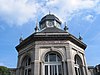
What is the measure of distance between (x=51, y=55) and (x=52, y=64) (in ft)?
3.48

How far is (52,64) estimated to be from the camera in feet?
56.1

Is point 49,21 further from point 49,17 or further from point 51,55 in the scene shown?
point 51,55

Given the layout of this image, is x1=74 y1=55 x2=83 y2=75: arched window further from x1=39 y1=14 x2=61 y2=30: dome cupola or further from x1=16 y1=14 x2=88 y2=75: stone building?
x1=39 y1=14 x2=61 y2=30: dome cupola

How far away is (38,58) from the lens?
16875 mm

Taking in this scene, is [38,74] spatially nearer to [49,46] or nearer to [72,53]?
[49,46]

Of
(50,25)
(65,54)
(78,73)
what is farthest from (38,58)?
(50,25)

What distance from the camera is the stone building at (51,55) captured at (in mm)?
16625

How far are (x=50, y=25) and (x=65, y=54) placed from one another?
6.22 metres

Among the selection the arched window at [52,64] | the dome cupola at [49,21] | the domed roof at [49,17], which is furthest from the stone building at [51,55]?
the domed roof at [49,17]

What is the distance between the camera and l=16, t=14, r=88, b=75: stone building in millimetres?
16625

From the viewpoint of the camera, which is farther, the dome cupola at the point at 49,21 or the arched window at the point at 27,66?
the dome cupola at the point at 49,21

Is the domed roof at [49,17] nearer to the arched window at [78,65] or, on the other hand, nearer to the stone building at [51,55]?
the stone building at [51,55]

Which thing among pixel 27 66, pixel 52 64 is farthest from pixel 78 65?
pixel 27 66

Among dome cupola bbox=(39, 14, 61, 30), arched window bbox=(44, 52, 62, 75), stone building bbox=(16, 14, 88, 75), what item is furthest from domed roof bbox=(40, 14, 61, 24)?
arched window bbox=(44, 52, 62, 75)
